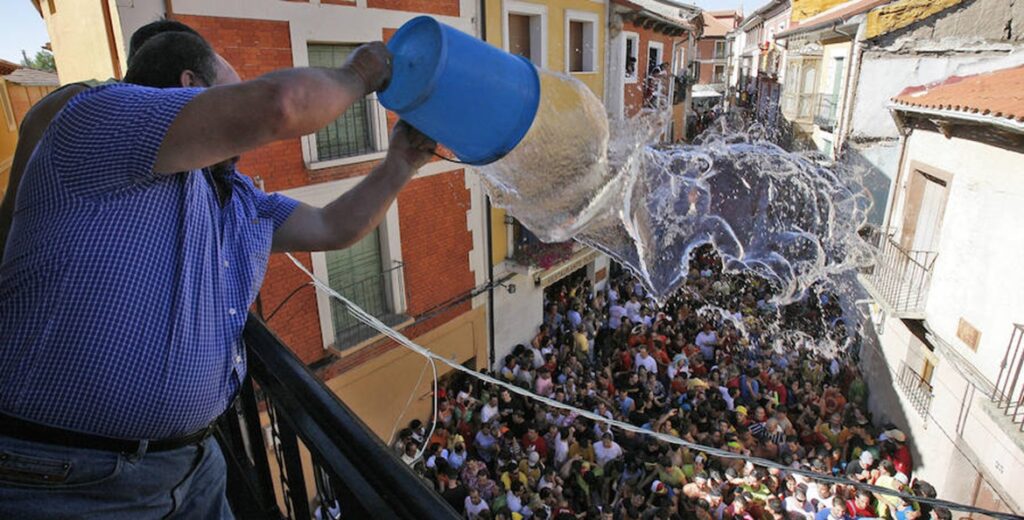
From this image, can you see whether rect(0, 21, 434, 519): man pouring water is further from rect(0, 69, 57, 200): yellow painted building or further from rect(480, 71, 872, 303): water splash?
rect(0, 69, 57, 200): yellow painted building

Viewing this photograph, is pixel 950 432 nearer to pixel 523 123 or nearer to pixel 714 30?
pixel 523 123

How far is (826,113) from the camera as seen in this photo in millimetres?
18703

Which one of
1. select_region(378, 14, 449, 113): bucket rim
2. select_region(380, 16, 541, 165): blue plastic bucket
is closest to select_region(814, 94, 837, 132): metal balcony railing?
select_region(380, 16, 541, 165): blue plastic bucket

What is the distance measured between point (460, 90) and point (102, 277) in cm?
117

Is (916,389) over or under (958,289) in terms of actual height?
under

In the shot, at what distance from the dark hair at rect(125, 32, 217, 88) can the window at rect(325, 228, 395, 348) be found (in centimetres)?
790

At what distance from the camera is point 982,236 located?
27.5 feet

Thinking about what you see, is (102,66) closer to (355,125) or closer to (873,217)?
(355,125)

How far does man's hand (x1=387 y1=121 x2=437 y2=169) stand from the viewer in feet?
7.18

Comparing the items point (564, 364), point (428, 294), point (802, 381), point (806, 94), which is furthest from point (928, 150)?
point (806, 94)

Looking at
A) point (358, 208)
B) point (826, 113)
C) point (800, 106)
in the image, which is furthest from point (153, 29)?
point (800, 106)

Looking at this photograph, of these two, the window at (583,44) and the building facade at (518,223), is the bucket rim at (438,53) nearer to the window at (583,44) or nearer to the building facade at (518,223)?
the building facade at (518,223)

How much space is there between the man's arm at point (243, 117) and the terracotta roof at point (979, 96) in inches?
332

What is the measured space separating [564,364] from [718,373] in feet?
9.25
